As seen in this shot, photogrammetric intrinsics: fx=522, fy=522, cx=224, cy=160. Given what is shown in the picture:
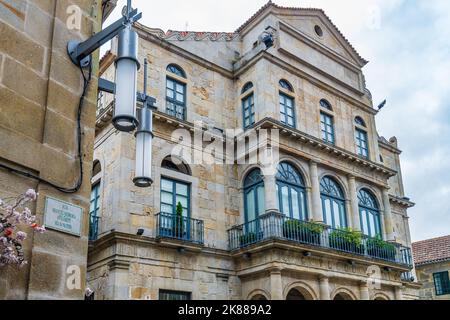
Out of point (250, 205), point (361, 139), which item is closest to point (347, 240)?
point (250, 205)

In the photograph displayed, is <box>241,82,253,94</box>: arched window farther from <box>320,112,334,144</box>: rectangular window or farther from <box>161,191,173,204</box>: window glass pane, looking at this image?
<box>161,191,173,204</box>: window glass pane

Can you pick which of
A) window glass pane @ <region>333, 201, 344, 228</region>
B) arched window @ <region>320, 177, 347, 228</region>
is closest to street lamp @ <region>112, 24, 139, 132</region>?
arched window @ <region>320, 177, 347, 228</region>

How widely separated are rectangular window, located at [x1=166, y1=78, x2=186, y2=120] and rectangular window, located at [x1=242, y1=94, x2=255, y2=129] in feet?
8.10

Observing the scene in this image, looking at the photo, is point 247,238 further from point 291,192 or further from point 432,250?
point 432,250

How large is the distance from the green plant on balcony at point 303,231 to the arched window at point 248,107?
160 inches

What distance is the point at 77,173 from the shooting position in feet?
19.1

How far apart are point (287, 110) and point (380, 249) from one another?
6475 mm

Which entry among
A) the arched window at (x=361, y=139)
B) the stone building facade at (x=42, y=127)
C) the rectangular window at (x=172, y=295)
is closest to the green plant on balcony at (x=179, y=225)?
the rectangular window at (x=172, y=295)

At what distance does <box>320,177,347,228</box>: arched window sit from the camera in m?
19.3

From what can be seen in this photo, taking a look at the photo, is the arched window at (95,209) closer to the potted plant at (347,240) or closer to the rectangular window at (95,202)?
the rectangular window at (95,202)

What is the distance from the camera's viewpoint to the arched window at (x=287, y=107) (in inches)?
762
